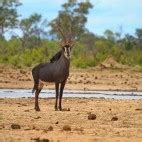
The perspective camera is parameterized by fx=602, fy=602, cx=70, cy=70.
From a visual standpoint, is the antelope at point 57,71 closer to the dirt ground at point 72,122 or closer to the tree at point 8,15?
the dirt ground at point 72,122

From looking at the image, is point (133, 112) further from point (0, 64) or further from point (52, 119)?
point (0, 64)

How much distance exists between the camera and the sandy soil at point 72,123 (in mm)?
11531

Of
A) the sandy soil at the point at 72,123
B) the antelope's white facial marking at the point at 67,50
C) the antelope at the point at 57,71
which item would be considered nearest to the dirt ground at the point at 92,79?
the sandy soil at the point at 72,123

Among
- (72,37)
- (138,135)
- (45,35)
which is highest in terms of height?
(45,35)

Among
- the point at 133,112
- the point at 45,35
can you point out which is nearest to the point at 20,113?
the point at 133,112

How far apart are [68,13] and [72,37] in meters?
48.3

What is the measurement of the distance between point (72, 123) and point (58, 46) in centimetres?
1802

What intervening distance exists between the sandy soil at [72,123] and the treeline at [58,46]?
2.85m

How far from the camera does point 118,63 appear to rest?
1865 inches

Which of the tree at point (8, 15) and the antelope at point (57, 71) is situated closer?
the antelope at point (57, 71)

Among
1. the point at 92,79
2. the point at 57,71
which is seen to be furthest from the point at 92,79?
the point at 57,71

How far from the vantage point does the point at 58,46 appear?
32.1 m

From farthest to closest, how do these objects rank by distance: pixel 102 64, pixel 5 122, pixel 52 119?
pixel 102 64
pixel 52 119
pixel 5 122

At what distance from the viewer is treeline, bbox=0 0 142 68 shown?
4756 centimetres
